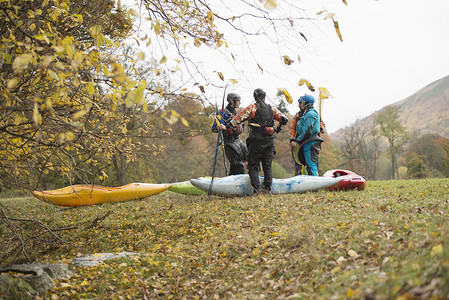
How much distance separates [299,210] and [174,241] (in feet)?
8.04

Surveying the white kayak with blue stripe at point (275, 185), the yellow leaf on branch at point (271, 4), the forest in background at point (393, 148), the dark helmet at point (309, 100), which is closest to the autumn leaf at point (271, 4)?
the yellow leaf on branch at point (271, 4)

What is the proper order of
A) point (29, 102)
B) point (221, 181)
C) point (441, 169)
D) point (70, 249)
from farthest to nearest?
1. point (441, 169)
2. point (221, 181)
3. point (70, 249)
4. point (29, 102)

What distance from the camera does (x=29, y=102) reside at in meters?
3.98

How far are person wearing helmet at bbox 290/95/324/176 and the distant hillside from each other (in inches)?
1932

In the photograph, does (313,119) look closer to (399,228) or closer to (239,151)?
(239,151)

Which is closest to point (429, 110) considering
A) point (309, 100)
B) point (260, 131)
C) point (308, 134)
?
point (309, 100)

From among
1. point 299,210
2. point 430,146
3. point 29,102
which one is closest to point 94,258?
point 29,102

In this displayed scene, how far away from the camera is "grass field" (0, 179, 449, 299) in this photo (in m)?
3.06

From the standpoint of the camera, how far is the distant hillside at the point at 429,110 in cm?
6539

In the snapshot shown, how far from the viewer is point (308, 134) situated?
936cm

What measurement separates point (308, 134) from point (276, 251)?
5306 mm

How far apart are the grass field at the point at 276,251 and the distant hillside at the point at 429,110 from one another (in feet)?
173

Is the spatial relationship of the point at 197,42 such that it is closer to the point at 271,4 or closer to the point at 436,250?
the point at 271,4

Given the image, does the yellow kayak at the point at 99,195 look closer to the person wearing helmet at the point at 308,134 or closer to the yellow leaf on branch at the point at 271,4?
the person wearing helmet at the point at 308,134
